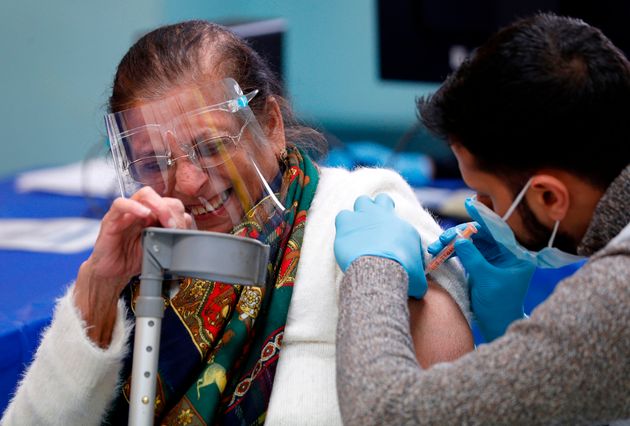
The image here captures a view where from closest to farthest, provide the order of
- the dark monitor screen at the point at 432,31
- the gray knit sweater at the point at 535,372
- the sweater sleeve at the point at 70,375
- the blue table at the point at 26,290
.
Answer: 1. the gray knit sweater at the point at 535,372
2. the sweater sleeve at the point at 70,375
3. the blue table at the point at 26,290
4. the dark monitor screen at the point at 432,31

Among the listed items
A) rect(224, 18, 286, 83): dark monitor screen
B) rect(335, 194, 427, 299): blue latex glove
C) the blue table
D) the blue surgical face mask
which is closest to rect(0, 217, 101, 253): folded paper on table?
the blue table

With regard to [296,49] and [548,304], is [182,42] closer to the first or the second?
[548,304]

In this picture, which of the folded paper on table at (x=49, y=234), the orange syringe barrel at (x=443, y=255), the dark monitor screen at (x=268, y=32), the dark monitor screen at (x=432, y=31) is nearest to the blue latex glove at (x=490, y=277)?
the orange syringe barrel at (x=443, y=255)

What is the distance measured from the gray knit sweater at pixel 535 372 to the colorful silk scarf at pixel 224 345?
255 mm

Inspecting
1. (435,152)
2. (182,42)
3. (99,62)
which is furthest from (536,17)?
(99,62)

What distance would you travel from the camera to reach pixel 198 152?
1203 millimetres

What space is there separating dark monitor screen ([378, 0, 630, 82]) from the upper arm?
1486 mm

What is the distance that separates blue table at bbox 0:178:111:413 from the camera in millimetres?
1606

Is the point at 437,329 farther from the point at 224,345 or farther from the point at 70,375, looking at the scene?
the point at 70,375

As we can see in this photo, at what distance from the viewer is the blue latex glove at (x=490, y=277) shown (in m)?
1.32

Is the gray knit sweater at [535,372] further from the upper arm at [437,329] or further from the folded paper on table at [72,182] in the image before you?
the folded paper on table at [72,182]

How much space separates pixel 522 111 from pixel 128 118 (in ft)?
1.78

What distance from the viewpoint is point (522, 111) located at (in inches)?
41.8

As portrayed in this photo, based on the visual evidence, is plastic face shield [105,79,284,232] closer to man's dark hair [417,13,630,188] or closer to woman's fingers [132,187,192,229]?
woman's fingers [132,187,192,229]
